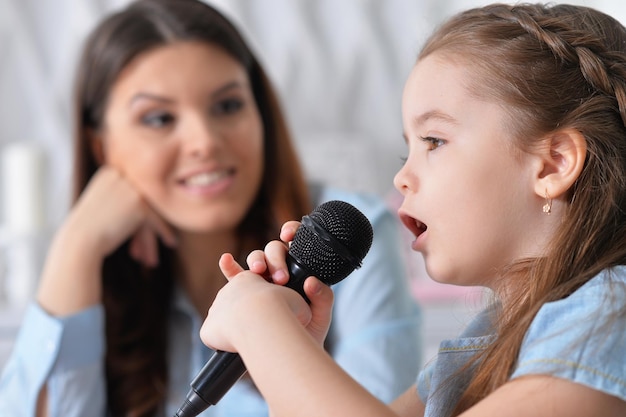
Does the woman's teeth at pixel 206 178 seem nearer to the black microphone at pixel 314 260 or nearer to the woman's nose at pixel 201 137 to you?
the woman's nose at pixel 201 137

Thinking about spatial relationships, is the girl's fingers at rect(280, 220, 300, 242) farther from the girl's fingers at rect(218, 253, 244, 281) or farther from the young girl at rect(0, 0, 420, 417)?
the young girl at rect(0, 0, 420, 417)


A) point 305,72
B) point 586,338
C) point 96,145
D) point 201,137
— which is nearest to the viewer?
point 586,338

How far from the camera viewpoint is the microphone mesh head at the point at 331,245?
807mm

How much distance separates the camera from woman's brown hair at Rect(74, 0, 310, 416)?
1.53 m

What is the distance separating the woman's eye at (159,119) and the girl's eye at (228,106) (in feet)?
0.25

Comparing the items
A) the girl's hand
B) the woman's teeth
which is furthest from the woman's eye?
the girl's hand

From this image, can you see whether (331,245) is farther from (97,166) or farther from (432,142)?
(97,166)

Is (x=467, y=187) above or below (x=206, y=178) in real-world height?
above

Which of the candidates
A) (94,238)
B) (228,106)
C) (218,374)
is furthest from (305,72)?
(218,374)

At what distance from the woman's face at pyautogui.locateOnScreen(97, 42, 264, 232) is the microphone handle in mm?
668

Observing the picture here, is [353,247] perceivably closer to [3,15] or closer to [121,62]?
[121,62]

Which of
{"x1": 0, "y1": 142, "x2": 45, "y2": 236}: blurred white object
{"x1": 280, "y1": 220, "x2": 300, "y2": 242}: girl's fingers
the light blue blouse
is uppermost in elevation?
{"x1": 280, "y1": 220, "x2": 300, "y2": 242}: girl's fingers

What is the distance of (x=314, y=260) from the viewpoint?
2.66 ft

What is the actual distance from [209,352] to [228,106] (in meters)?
0.42
